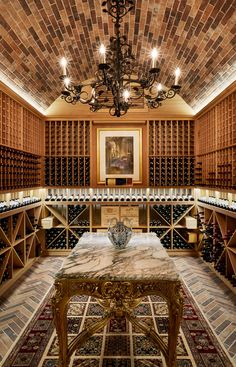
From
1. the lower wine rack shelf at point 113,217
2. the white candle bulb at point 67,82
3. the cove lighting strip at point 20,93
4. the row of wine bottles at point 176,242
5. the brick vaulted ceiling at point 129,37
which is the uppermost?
the brick vaulted ceiling at point 129,37

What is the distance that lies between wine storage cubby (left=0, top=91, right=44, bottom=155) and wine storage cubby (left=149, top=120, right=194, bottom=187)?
98.4 inches

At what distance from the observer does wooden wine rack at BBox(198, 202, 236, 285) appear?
14.4ft

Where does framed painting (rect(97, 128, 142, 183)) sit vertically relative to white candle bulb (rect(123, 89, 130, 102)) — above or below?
below

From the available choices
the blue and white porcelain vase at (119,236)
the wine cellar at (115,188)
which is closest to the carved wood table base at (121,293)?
the blue and white porcelain vase at (119,236)

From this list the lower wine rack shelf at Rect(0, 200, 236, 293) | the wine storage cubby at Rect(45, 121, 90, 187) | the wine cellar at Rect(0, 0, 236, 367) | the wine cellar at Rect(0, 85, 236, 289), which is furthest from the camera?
the wine storage cubby at Rect(45, 121, 90, 187)

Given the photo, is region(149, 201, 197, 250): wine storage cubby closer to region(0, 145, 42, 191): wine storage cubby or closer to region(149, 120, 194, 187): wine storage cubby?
region(149, 120, 194, 187): wine storage cubby

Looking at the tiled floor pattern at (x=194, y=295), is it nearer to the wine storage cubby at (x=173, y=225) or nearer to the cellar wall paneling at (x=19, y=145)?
the wine storage cubby at (x=173, y=225)

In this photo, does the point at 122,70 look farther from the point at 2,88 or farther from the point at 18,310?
the point at 18,310

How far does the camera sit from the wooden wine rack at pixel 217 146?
14.4 feet

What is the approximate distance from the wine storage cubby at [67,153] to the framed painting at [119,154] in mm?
322

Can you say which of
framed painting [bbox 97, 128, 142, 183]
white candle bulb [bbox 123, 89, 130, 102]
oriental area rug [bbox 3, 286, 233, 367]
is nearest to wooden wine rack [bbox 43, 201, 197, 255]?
framed painting [bbox 97, 128, 142, 183]

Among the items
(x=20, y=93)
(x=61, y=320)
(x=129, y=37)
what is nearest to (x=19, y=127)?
(x=20, y=93)

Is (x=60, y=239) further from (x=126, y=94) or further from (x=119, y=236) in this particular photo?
(x=126, y=94)

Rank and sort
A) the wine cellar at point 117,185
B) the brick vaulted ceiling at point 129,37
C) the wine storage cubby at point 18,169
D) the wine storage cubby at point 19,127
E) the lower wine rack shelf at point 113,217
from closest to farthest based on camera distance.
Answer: the wine cellar at point 117,185, the brick vaulted ceiling at point 129,37, the wine storage cubby at point 18,169, the wine storage cubby at point 19,127, the lower wine rack shelf at point 113,217
